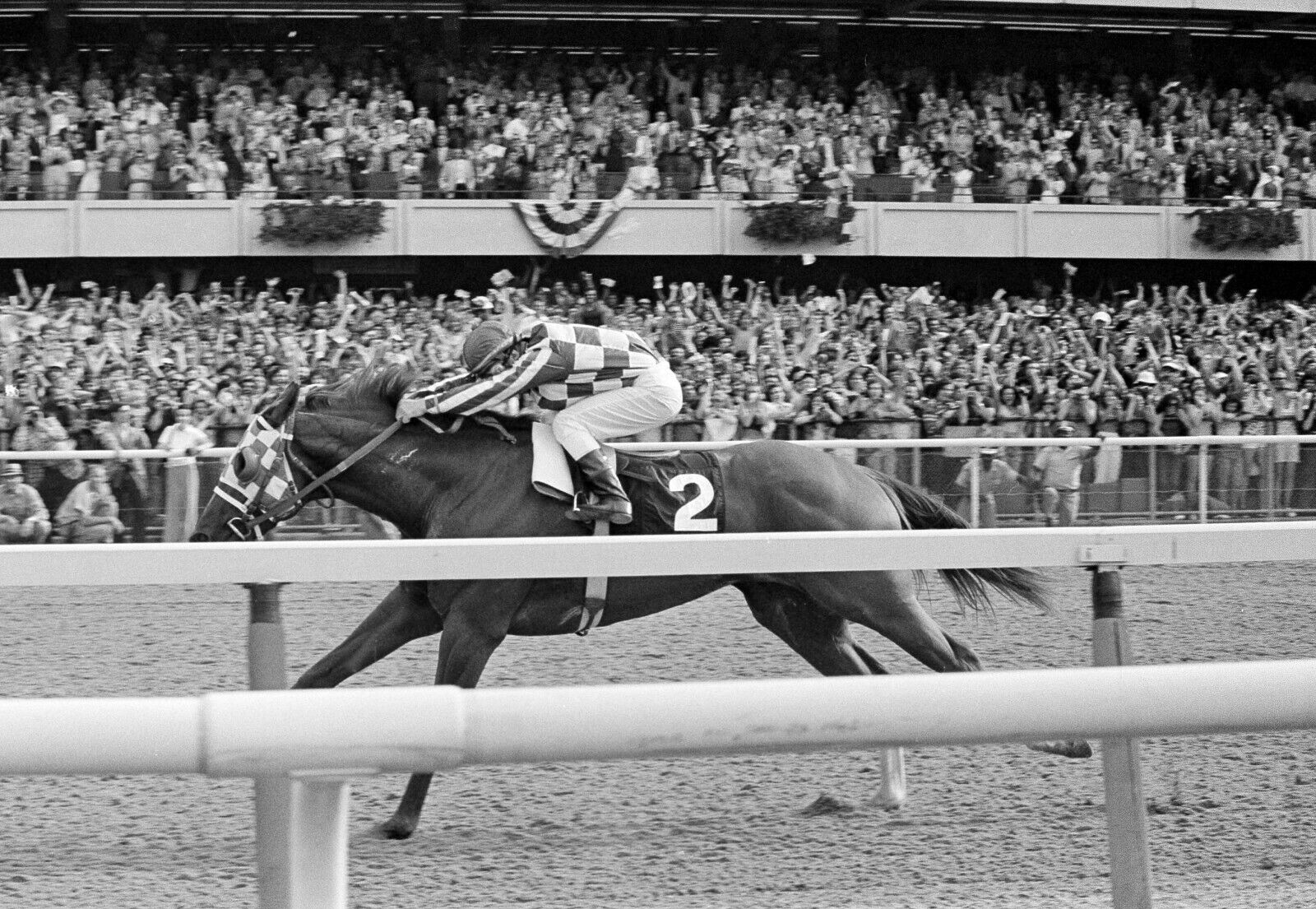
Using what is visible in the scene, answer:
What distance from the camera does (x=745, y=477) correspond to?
4.55 metres

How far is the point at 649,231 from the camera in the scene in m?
18.1

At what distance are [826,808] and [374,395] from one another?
6.34 ft

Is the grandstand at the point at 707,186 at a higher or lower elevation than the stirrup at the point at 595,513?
higher

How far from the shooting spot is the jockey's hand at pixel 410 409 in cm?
453

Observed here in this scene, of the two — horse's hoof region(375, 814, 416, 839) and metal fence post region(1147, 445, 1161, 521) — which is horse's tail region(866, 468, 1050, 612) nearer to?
→ horse's hoof region(375, 814, 416, 839)

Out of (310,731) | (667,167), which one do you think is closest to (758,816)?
(310,731)

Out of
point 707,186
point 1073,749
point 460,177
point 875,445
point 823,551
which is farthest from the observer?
point 707,186

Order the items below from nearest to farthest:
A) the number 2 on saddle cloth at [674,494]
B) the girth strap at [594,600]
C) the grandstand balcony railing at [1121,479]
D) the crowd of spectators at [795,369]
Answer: the girth strap at [594,600]
the number 2 on saddle cloth at [674,494]
the grandstand balcony railing at [1121,479]
the crowd of spectators at [795,369]

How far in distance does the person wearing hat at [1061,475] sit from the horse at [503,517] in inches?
172

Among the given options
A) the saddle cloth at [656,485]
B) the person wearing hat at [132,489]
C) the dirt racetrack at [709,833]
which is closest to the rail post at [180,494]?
Result: the person wearing hat at [132,489]

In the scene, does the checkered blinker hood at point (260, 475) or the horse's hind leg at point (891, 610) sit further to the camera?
the checkered blinker hood at point (260, 475)

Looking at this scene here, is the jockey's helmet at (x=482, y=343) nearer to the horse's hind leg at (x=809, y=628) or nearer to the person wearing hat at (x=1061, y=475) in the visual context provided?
the horse's hind leg at (x=809, y=628)

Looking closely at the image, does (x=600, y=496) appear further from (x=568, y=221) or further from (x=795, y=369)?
(x=568, y=221)

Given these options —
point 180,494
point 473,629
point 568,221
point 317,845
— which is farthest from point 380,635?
point 568,221
